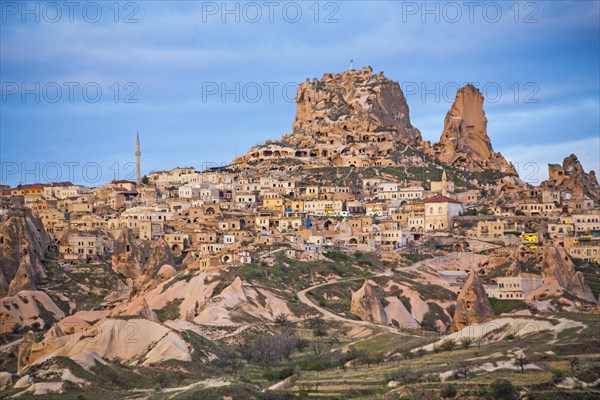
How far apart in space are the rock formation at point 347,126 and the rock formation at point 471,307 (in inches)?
2632

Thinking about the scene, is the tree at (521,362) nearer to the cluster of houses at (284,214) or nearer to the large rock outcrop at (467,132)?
the cluster of houses at (284,214)

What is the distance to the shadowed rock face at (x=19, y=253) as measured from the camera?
114 meters

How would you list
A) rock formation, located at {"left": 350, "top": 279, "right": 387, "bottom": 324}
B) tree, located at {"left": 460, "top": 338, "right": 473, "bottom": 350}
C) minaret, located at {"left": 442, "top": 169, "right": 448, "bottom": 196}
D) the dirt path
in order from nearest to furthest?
tree, located at {"left": 460, "top": 338, "right": 473, "bottom": 350} → the dirt path → rock formation, located at {"left": 350, "top": 279, "right": 387, "bottom": 324} → minaret, located at {"left": 442, "top": 169, "right": 448, "bottom": 196}

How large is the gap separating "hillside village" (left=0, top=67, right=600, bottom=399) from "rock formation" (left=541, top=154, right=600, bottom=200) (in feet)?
0.75

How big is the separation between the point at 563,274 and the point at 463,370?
119 feet

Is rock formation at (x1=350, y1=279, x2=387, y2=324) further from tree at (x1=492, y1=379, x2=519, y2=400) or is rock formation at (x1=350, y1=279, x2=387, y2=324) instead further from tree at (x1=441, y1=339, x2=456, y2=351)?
tree at (x1=492, y1=379, x2=519, y2=400)

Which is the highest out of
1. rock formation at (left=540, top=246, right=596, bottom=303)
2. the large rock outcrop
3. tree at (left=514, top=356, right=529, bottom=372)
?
the large rock outcrop

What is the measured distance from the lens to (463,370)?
73.3 meters

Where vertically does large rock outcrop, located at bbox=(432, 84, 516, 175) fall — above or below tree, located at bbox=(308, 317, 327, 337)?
above

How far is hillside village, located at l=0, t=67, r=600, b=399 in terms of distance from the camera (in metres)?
83.4

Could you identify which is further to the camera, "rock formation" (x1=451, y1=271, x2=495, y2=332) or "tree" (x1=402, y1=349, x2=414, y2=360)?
"rock formation" (x1=451, y1=271, x2=495, y2=332)

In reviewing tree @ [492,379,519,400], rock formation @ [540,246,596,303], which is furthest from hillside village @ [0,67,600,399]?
tree @ [492,379,519,400]

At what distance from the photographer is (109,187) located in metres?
162

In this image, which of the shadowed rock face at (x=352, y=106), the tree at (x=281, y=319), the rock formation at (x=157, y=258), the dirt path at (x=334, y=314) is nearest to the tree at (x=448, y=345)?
the dirt path at (x=334, y=314)
